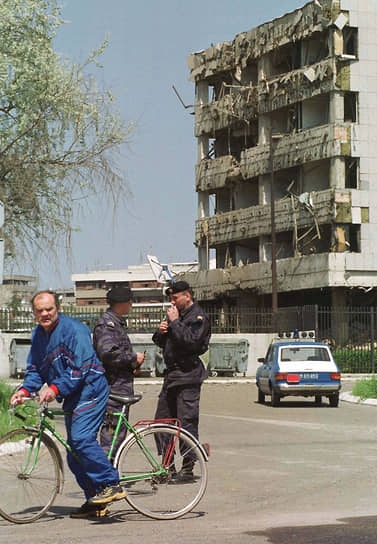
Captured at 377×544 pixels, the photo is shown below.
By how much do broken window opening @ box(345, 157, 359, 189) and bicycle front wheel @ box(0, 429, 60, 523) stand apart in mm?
53658

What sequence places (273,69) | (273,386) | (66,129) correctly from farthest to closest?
(273,69) → (273,386) → (66,129)

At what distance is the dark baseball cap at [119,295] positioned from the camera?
31.6 ft

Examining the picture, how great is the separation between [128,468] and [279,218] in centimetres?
5628

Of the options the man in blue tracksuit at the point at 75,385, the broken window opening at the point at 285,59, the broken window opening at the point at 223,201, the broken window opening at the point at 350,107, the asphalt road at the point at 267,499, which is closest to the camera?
the asphalt road at the point at 267,499

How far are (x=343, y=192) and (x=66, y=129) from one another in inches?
1694

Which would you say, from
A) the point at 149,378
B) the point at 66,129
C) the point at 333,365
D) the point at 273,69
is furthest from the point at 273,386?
the point at 273,69

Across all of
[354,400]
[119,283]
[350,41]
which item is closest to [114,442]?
[354,400]

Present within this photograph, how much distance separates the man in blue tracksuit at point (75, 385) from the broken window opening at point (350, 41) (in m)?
54.8

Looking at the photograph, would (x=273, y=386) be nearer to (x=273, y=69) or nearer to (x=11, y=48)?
(x=11, y=48)

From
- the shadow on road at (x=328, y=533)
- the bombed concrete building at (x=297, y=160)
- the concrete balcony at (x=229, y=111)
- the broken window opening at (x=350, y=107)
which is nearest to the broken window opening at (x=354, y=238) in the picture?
the bombed concrete building at (x=297, y=160)

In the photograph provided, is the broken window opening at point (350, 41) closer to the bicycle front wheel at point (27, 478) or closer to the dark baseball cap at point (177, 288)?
the dark baseball cap at point (177, 288)

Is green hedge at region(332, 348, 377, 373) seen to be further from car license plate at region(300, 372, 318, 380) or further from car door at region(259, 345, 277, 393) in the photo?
car license plate at region(300, 372, 318, 380)

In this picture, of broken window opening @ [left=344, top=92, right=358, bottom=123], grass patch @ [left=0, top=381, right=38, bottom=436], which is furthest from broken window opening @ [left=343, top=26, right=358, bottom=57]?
grass patch @ [left=0, top=381, right=38, bottom=436]

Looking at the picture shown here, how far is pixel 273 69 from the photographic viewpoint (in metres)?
67.8
